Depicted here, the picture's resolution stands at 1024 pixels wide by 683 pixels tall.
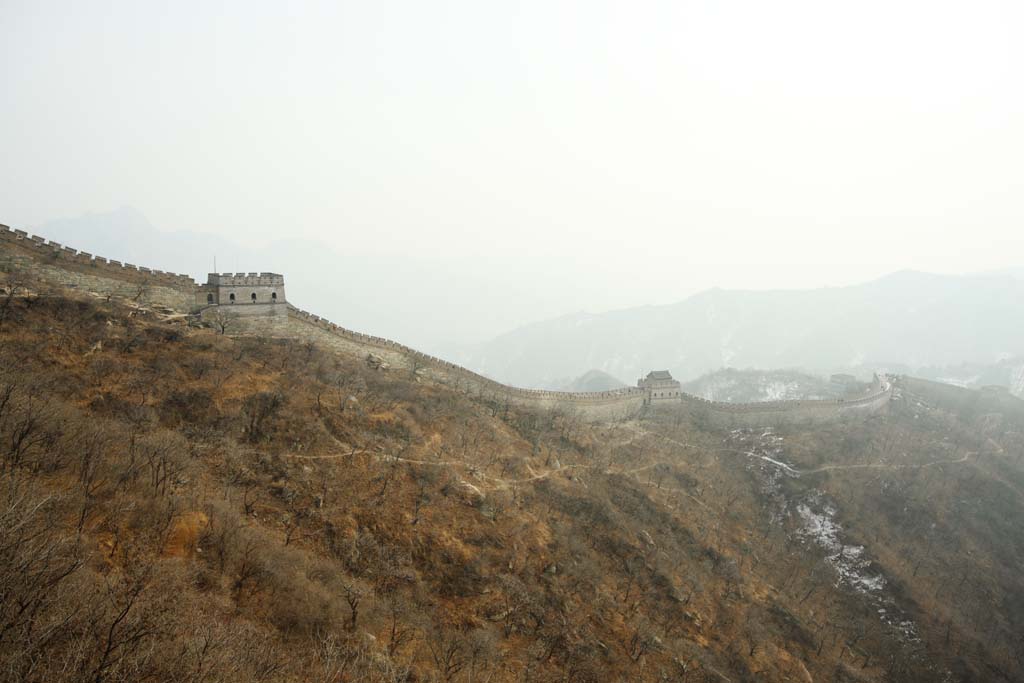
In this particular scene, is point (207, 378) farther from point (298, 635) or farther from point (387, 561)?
point (298, 635)

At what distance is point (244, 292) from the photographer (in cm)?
3775

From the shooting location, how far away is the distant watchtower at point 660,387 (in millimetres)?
70438

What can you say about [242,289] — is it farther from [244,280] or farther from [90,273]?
[90,273]

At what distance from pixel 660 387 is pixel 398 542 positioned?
5510 cm

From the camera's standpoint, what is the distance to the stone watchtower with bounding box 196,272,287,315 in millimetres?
36875

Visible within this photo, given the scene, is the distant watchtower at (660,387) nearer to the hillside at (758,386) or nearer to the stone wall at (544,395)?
the stone wall at (544,395)

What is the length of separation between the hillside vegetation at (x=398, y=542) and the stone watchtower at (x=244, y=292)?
3.55 metres

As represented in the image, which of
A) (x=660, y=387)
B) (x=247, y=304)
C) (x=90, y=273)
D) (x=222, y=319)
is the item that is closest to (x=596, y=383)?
(x=660, y=387)

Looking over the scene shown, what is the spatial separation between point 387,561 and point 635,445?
128 feet

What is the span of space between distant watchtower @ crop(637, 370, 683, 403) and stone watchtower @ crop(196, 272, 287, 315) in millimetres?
49718

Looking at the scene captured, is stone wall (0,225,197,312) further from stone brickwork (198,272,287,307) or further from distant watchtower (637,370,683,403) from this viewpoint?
distant watchtower (637,370,683,403)

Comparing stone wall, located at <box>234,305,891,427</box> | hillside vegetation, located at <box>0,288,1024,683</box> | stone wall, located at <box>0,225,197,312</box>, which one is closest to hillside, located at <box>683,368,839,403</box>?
stone wall, located at <box>234,305,891,427</box>

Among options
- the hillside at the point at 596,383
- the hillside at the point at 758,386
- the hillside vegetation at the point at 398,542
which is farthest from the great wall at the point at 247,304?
the hillside at the point at 596,383

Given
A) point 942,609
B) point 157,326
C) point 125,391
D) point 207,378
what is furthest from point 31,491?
point 942,609
